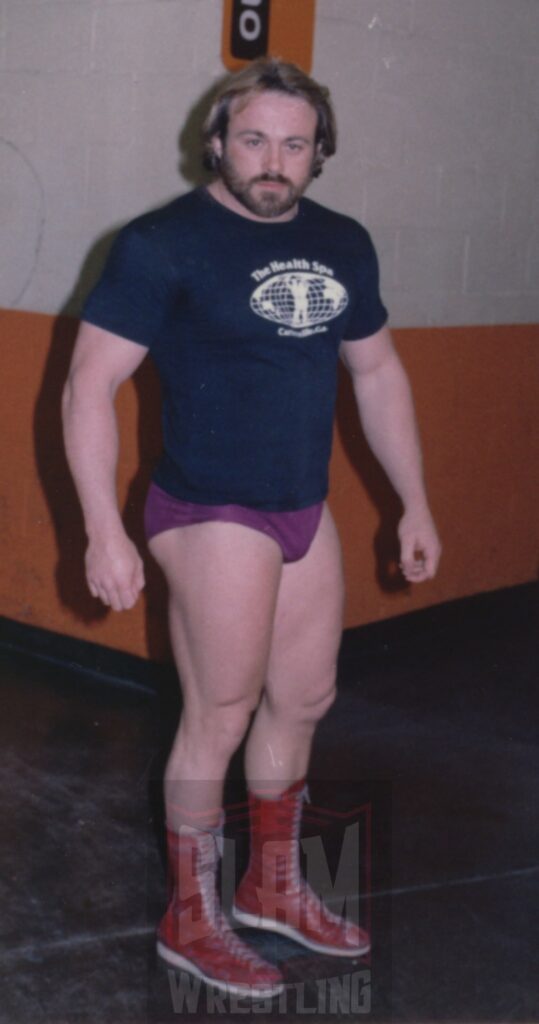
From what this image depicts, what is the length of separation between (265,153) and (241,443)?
456mm

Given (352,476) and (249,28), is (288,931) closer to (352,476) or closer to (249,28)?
(352,476)

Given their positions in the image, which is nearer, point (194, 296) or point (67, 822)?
point (194, 296)

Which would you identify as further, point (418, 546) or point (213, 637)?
point (418, 546)

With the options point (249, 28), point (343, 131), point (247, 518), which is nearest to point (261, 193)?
point (247, 518)

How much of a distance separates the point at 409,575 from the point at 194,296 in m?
0.69

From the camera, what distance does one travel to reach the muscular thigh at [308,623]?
2.06m

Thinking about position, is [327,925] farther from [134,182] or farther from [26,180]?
[26,180]

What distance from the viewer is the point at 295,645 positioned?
2.07 metres

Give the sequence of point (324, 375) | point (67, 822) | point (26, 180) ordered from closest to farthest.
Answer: point (324, 375)
point (67, 822)
point (26, 180)

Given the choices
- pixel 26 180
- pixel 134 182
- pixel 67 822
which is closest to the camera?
pixel 67 822

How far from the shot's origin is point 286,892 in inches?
86.0

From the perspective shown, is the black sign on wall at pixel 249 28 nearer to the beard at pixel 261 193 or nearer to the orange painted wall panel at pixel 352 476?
the orange painted wall panel at pixel 352 476

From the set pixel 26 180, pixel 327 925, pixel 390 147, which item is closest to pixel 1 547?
pixel 26 180
